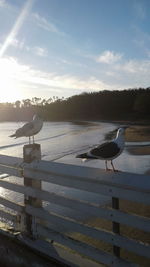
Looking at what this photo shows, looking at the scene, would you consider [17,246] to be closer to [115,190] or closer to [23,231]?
[23,231]

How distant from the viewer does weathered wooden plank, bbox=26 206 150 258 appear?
2.88 m

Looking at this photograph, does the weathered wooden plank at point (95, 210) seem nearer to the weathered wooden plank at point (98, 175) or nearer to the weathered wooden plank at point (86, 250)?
the weathered wooden plank at point (98, 175)

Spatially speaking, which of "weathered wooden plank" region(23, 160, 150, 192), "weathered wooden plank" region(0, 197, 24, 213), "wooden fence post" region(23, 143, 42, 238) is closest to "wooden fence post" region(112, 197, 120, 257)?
"weathered wooden plank" region(23, 160, 150, 192)

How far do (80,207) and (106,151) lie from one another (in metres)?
1.47

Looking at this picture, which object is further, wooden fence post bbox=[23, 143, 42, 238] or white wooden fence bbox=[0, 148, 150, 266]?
wooden fence post bbox=[23, 143, 42, 238]

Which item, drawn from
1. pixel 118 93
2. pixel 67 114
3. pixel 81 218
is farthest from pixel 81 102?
pixel 81 218

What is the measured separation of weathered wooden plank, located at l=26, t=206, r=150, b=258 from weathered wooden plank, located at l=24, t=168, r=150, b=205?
42 centimetres

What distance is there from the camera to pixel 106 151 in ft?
15.3

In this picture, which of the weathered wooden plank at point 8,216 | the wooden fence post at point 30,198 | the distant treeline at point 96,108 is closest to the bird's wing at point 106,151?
the wooden fence post at point 30,198

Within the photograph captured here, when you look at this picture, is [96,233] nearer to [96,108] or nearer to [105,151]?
[105,151]

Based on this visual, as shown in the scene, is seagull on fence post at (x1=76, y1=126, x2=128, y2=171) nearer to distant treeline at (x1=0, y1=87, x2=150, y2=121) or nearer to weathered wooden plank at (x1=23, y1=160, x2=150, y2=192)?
weathered wooden plank at (x1=23, y1=160, x2=150, y2=192)

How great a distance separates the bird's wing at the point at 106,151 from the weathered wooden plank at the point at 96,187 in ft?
3.39

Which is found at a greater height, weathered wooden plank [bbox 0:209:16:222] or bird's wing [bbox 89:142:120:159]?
bird's wing [bbox 89:142:120:159]

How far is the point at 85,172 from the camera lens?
3.24 m
